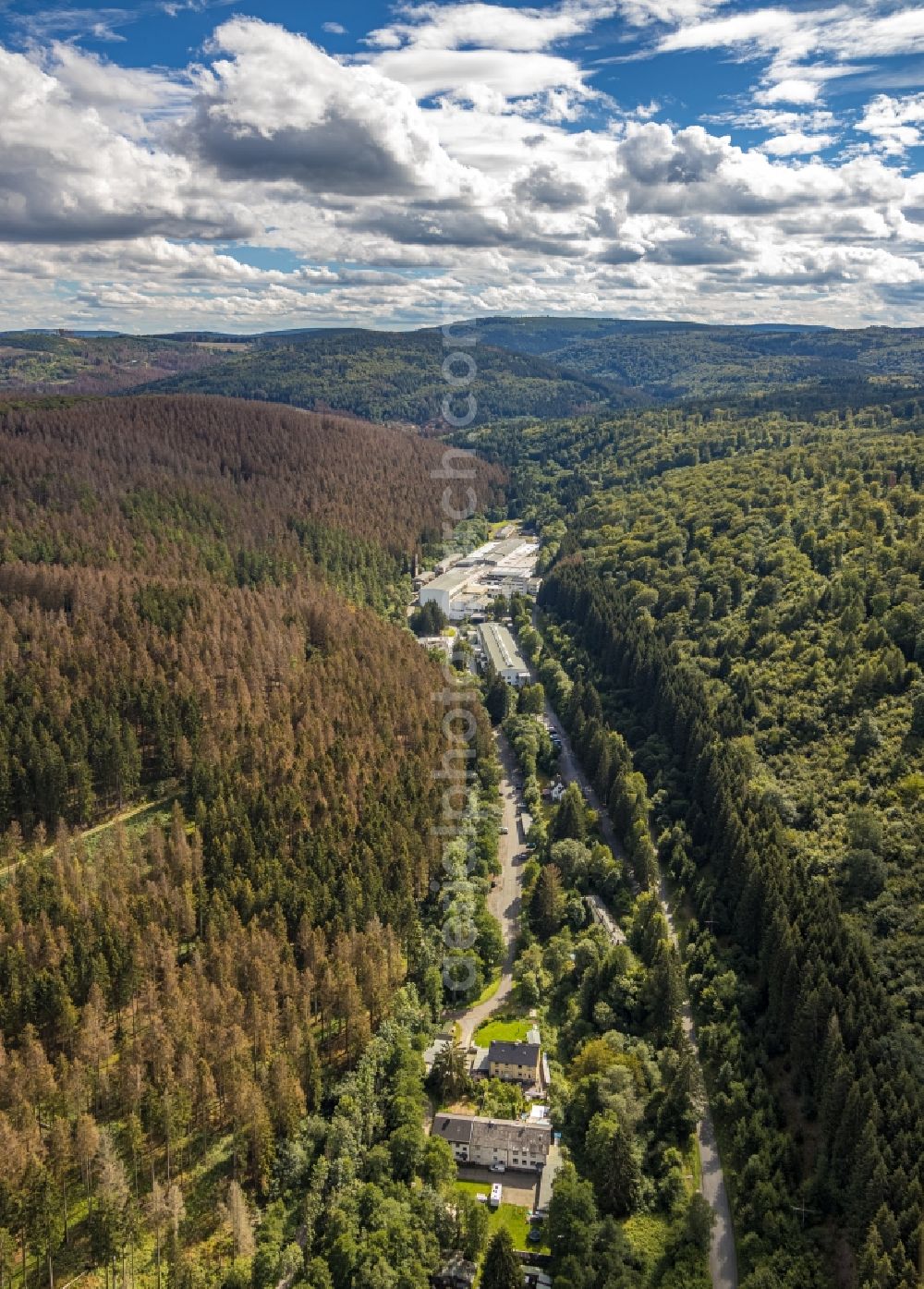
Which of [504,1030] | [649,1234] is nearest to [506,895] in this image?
[504,1030]

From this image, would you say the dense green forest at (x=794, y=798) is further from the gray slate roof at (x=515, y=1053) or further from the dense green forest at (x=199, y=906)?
the dense green forest at (x=199, y=906)

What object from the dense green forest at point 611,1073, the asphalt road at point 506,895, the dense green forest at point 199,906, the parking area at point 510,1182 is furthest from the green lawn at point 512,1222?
the asphalt road at point 506,895

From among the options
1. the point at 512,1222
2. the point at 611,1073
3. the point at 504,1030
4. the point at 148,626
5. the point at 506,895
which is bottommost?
the point at 512,1222

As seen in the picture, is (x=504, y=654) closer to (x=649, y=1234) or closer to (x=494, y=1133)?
(x=494, y=1133)

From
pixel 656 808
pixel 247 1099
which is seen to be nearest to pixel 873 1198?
pixel 247 1099

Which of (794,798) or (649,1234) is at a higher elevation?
(794,798)

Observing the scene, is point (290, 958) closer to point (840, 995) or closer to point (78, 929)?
point (78, 929)
